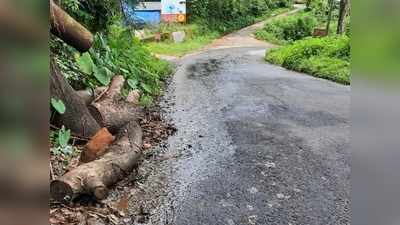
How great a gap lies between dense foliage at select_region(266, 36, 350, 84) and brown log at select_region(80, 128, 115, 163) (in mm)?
6585

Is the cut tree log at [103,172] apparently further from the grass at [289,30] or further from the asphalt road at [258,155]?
the grass at [289,30]

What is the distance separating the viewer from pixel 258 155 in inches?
180

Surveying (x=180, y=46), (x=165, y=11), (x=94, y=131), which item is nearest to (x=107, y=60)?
(x=94, y=131)

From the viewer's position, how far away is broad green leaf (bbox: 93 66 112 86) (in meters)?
6.14

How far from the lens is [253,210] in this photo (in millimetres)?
3297

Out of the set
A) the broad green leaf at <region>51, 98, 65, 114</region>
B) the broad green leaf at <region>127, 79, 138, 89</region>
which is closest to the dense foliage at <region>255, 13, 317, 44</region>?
the broad green leaf at <region>127, 79, 138, 89</region>

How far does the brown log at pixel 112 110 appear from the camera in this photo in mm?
4950

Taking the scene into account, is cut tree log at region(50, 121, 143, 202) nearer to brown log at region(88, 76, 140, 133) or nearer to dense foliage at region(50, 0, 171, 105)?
brown log at region(88, 76, 140, 133)

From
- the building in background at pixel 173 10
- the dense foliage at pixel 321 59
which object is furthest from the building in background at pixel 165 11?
the dense foliage at pixel 321 59

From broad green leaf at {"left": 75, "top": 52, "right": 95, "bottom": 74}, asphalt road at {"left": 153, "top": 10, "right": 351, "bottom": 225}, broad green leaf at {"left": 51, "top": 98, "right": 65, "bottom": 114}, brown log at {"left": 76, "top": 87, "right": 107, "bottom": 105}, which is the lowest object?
asphalt road at {"left": 153, "top": 10, "right": 351, "bottom": 225}

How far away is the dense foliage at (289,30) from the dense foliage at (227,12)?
1.92 metres

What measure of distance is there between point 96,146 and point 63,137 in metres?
0.32

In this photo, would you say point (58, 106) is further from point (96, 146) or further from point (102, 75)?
point (102, 75)
